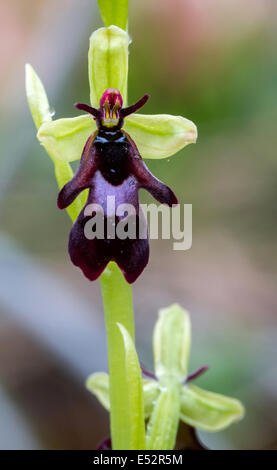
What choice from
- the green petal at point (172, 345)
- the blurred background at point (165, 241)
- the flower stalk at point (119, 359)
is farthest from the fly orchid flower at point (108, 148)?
the blurred background at point (165, 241)

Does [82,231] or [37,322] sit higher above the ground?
[82,231]

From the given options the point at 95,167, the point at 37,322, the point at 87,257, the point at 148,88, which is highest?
the point at 148,88

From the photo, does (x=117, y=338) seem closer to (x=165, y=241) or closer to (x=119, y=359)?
(x=119, y=359)

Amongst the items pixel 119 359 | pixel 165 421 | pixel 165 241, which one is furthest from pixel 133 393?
pixel 165 241

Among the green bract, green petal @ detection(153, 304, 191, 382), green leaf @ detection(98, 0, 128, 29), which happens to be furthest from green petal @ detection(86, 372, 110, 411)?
green leaf @ detection(98, 0, 128, 29)

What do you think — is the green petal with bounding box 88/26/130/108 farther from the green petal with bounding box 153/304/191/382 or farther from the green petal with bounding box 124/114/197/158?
the green petal with bounding box 153/304/191/382

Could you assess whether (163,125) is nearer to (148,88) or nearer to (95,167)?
(95,167)

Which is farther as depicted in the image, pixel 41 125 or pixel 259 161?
pixel 259 161
